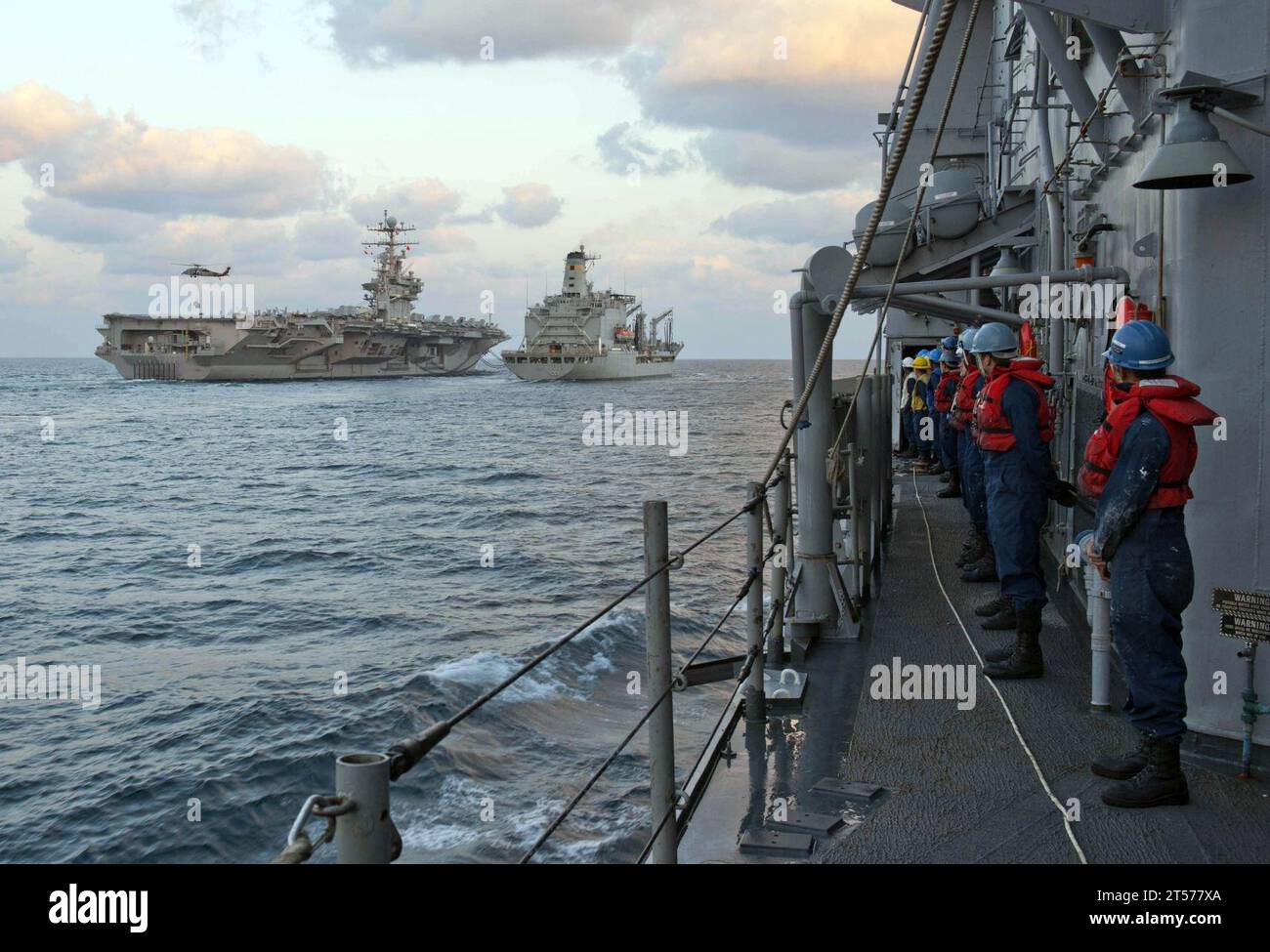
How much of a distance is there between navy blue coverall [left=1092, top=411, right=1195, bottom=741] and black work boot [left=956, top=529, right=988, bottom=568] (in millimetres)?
4706

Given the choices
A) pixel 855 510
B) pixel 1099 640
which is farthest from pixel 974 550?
pixel 1099 640

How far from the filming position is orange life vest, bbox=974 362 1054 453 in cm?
596

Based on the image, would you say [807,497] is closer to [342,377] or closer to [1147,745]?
[1147,745]

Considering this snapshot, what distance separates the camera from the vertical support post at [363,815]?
1.83 metres

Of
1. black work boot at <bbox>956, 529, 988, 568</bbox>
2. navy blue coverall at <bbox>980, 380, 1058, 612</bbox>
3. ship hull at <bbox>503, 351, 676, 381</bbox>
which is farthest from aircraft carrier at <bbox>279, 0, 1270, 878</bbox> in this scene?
ship hull at <bbox>503, 351, 676, 381</bbox>

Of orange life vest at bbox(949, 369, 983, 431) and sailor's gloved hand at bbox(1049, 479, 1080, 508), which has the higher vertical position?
orange life vest at bbox(949, 369, 983, 431)

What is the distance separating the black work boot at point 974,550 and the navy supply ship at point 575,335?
10643cm

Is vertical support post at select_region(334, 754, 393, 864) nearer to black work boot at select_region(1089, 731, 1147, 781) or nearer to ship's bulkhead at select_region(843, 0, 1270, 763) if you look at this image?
black work boot at select_region(1089, 731, 1147, 781)

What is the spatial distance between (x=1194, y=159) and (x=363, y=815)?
396 cm

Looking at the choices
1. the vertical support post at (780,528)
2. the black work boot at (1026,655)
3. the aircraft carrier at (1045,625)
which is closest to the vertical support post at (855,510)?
the aircraft carrier at (1045,625)

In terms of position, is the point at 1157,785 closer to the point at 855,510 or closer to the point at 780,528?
the point at 780,528

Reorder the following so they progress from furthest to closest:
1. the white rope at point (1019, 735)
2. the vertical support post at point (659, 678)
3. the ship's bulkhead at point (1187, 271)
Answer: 1. the ship's bulkhead at point (1187, 271)
2. the white rope at point (1019, 735)
3. the vertical support post at point (659, 678)

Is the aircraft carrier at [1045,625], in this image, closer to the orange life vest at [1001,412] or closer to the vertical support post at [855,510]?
the vertical support post at [855,510]

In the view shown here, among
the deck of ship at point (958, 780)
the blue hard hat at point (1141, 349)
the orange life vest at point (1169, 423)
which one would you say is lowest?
the deck of ship at point (958, 780)
